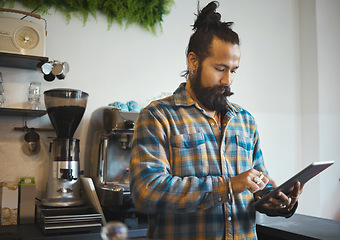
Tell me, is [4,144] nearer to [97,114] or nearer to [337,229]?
[97,114]

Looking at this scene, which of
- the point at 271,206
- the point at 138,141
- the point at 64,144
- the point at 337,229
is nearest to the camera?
the point at 138,141

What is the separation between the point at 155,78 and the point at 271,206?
162cm

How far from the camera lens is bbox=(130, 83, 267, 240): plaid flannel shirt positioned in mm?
1188

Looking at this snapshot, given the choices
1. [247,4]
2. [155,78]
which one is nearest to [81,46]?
[155,78]

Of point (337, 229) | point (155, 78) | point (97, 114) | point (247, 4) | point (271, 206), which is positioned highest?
point (247, 4)

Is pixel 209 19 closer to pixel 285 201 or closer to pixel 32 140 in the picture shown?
pixel 285 201

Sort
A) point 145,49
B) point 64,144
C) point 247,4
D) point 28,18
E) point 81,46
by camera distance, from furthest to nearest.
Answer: point 247,4 → point 145,49 → point 81,46 → point 28,18 → point 64,144

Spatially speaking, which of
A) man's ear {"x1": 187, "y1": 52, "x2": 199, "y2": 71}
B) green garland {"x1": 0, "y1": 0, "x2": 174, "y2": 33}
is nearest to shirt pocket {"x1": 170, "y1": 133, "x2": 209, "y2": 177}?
man's ear {"x1": 187, "y1": 52, "x2": 199, "y2": 71}

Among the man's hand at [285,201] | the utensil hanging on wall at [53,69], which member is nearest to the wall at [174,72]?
the utensil hanging on wall at [53,69]

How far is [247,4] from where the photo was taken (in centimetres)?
325

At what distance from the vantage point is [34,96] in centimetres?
227

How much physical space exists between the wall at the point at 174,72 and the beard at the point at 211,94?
126cm

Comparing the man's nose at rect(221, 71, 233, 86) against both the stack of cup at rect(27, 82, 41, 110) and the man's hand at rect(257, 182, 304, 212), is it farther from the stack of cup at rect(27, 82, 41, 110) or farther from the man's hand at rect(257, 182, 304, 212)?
the stack of cup at rect(27, 82, 41, 110)

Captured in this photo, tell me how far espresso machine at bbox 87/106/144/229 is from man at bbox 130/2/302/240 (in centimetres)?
77
